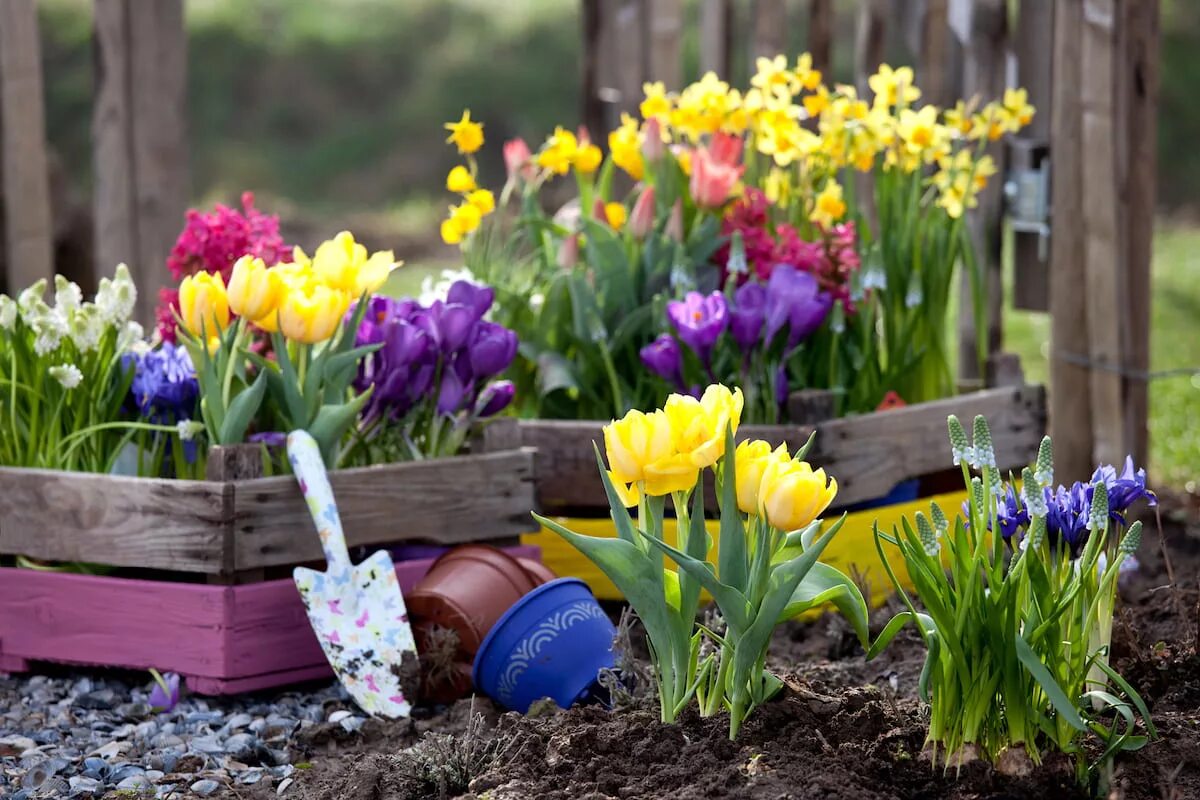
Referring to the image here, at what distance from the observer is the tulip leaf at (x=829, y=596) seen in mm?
1715

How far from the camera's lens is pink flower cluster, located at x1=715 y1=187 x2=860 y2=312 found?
9.39 ft

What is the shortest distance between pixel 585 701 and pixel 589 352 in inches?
35.3

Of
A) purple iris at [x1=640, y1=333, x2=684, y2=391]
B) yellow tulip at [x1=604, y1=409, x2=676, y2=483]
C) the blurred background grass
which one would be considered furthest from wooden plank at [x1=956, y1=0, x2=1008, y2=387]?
the blurred background grass

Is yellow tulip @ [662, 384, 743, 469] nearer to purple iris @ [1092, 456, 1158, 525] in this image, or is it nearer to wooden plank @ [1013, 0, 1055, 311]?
purple iris @ [1092, 456, 1158, 525]

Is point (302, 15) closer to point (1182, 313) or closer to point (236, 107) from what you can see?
point (236, 107)

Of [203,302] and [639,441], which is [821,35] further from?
[639,441]

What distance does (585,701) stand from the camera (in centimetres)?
216

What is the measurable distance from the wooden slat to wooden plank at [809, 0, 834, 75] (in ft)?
4.57

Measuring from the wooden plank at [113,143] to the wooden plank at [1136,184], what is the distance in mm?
2185

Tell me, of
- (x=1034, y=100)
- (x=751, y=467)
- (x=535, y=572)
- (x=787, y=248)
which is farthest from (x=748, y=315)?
(x=1034, y=100)

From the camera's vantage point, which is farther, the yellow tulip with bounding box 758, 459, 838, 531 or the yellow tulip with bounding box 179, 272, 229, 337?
the yellow tulip with bounding box 179, 272, 229, 337

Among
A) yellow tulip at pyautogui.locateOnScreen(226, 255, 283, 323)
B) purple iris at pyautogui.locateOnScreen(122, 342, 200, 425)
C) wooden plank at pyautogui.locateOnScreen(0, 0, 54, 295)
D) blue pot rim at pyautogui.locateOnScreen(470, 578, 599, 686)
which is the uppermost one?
wooden plank at pyautogui.locateOnScreen(0, 0, 54, 295)

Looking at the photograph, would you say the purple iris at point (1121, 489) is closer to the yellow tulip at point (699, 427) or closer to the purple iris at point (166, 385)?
the yellow tulip at point (699, 427)

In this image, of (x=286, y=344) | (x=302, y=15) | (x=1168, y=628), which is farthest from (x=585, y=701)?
(x=302, y=15)
